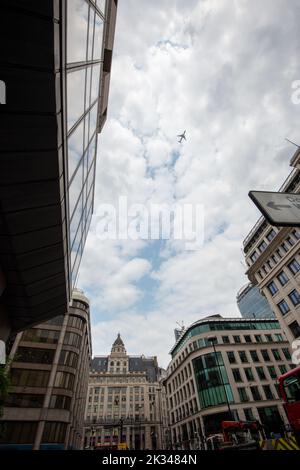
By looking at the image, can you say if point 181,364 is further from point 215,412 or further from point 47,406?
point 47,406

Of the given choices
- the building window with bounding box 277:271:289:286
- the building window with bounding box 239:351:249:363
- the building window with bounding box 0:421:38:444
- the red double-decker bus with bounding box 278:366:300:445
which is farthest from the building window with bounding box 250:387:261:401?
the red double-decker bus with bounding box 278:366:300:445

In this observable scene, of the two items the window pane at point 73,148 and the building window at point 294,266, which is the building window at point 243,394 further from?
the window pane at point 73,148

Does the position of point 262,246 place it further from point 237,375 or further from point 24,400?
point 24,400

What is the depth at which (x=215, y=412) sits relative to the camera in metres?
39.2

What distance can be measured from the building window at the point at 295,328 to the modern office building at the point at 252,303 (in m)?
52.4

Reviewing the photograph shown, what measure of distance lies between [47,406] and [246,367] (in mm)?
34592

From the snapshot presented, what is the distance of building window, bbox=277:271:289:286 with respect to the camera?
3125 cm

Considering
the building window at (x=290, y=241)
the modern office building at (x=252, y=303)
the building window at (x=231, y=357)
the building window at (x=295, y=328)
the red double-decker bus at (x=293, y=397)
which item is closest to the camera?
the red double-decker bus at (x=293, y=397)

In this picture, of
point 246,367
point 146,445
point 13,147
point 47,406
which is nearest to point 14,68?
point 13,147

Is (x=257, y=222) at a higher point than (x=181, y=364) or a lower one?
higher

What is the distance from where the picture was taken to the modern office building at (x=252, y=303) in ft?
264

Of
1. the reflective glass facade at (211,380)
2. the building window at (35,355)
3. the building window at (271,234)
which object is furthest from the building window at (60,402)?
the building window at (271,234)

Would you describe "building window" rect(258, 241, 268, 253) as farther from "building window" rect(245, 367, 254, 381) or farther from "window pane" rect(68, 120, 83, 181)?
"window pane" rect(68, 120, 83, 181)
